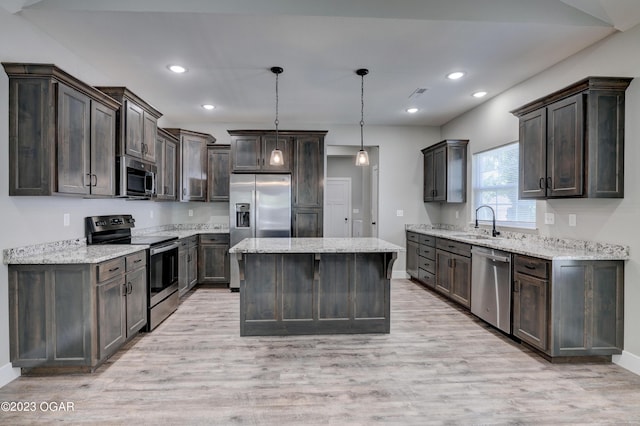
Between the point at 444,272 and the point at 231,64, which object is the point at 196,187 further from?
the point at 444,272

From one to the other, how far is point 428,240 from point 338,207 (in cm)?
353

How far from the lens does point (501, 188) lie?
445cm

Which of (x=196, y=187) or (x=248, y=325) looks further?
(x=196, y=187)

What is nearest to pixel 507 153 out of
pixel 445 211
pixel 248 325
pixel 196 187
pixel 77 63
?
pixel 445 211

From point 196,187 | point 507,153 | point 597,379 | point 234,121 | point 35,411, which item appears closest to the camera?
point 35,411

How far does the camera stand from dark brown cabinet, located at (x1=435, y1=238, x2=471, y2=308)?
404cm

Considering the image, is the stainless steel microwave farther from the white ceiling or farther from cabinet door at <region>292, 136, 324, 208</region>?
cabinet door at <region>292, 136, 324, 208</region>

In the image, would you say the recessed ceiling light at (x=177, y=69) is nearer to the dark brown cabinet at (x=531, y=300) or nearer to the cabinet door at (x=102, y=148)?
the cabinet door at (x=102, y=148)

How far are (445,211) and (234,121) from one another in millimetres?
4200

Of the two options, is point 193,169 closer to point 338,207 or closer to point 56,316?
point 56,316

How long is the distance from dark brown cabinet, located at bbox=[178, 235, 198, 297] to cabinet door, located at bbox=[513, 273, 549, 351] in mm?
4118

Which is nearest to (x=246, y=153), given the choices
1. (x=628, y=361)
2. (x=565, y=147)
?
(x=565, y=147)

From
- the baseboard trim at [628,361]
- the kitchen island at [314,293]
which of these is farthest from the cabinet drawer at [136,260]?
the baseboard trim at [628,361]

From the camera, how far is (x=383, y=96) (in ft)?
14.6
